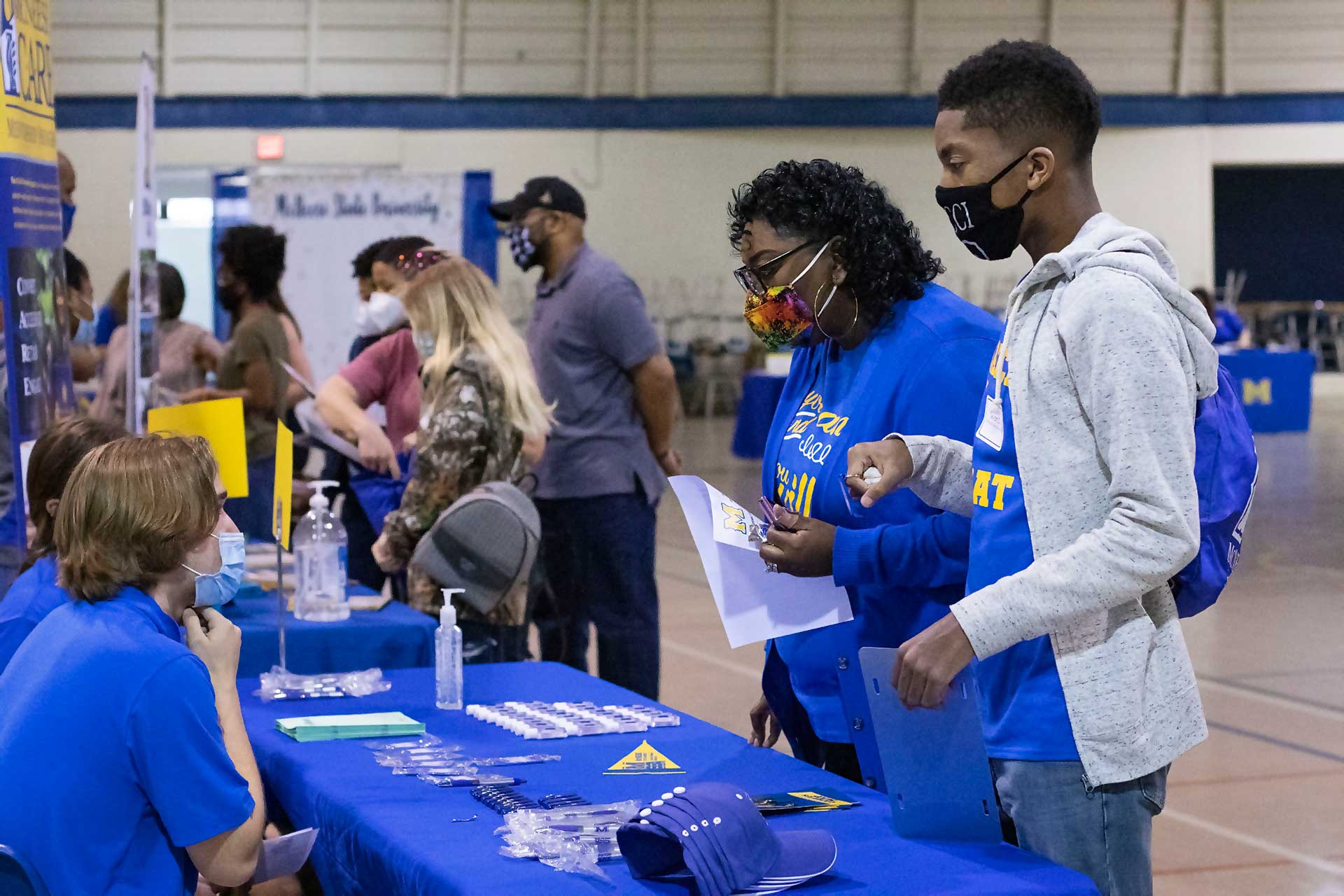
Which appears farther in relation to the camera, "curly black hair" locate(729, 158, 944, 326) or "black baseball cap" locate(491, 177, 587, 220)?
"black baseball cap" locate(491, 177, 587, 220)

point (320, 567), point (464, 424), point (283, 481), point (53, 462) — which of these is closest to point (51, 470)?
point (53, 462)

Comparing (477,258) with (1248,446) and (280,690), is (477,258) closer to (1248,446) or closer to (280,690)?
(280,690)

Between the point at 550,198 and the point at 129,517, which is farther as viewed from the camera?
the point at 550,198

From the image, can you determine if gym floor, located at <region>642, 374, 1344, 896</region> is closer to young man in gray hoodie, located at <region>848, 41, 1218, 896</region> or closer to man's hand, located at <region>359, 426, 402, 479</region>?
man's hand, located at <region>359, 426, 402, 479</region>

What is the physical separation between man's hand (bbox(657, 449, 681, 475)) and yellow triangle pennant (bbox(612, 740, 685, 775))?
2570 millimetres

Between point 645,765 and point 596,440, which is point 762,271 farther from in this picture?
point 596,440

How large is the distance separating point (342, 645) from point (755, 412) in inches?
389

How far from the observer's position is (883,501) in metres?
2.26

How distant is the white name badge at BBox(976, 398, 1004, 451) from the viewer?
1767mm

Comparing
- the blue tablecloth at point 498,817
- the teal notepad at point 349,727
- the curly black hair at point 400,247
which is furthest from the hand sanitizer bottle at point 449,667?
the curly black hair at point 400,247

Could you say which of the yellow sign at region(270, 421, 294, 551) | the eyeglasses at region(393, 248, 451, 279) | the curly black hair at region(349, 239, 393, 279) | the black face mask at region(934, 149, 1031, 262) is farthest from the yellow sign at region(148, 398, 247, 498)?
the curly black hair at region(349, 239, 393, 279)

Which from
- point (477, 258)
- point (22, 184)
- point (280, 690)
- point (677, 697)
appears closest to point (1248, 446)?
point (280, 690)

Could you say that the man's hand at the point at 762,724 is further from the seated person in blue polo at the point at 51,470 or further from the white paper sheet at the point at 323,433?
the white paper sheet at the point at 323,433

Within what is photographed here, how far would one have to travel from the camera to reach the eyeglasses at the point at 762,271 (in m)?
2.33
